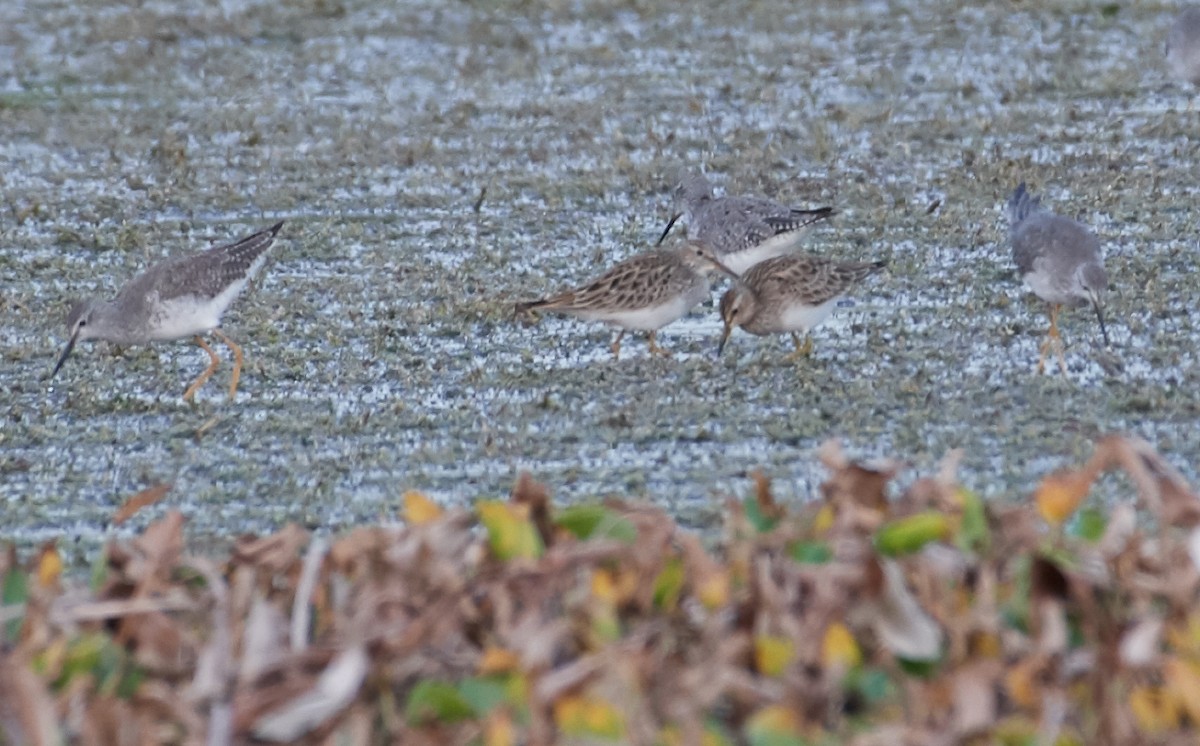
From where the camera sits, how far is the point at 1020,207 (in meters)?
9.20

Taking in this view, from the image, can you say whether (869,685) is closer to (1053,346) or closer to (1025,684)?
(1025,684)

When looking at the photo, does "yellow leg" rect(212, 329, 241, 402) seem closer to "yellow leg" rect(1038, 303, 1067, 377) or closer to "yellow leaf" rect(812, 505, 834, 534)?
"yellow leg" rect(1038, 303, 1067, 377)

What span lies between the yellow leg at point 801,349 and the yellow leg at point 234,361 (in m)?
2.33

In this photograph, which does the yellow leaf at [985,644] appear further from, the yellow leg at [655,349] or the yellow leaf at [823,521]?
the yellow leg at [655,349]

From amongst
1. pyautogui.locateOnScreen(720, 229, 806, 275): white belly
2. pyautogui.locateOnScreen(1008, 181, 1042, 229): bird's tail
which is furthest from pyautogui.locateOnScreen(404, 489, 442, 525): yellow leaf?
pyautogui.locateOnScreen(720, 229, 806, 275): white belly

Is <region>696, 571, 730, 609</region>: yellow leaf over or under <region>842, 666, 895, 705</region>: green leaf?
over

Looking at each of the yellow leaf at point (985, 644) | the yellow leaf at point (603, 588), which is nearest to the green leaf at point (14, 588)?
the yellow leaf at point (603, 588)

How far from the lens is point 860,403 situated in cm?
766

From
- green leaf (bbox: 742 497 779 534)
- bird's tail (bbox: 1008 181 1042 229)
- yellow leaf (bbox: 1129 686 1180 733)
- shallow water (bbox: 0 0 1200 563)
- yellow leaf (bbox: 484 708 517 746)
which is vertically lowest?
shallow water (bbox: 0 0 1200 563)

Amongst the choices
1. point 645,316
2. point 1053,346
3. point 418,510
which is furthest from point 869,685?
point 645,316

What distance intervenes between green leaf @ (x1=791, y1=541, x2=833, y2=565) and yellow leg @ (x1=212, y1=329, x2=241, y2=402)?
15.7 ft

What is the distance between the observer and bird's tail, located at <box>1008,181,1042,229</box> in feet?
29.8

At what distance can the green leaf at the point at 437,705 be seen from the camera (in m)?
3.37

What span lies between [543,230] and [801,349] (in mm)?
2294
